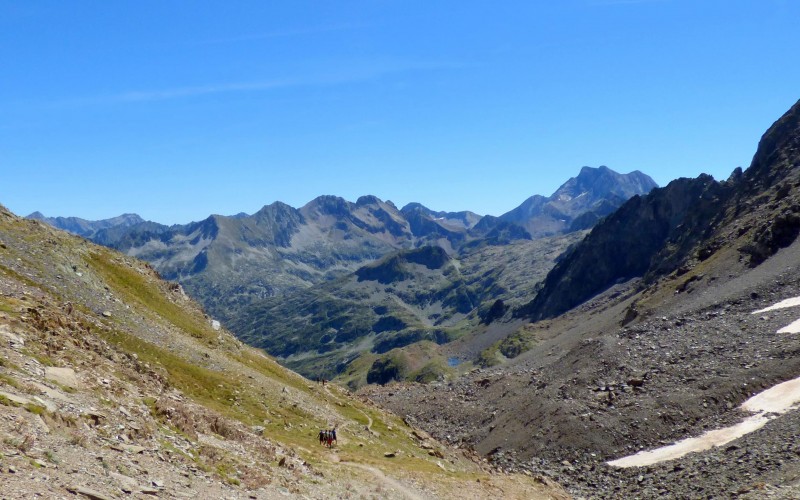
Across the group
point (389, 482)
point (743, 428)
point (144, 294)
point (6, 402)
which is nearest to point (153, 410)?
point (6, 402)

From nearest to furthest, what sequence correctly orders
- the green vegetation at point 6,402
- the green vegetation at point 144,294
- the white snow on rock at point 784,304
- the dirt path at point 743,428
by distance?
the green vegetation at point 6,402, the dirt path at point 743,428, the green vegetation at point 144,294, the white snow on rock at point 784,304

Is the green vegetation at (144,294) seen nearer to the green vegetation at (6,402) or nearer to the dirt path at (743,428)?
the green vegetation at (6,402)

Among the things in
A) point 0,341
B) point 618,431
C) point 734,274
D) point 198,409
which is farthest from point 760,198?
point 0,341

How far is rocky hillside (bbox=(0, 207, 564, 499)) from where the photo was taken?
24.4m

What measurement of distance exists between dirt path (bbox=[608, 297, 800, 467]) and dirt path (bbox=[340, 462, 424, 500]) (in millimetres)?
30894

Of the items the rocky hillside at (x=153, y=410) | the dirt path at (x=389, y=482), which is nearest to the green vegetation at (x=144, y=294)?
the rocky hillside at (x=153, y=410)

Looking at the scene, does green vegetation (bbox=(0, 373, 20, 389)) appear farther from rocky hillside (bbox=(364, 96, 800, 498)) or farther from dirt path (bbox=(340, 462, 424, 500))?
rocky hillside (bbox=(364, 96, 800, 498))

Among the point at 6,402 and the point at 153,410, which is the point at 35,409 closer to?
the point at 6,402

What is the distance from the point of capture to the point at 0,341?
31531mm

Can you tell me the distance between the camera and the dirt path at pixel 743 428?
2393 inches

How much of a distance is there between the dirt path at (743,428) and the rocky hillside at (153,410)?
36.1 ft

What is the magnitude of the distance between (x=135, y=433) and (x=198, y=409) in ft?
44.2

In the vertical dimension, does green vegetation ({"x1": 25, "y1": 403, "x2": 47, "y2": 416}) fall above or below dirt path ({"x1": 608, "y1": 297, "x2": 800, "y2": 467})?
above

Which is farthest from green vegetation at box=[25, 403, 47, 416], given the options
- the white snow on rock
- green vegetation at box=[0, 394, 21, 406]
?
the white snow on rock
